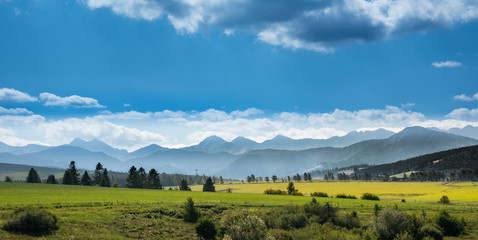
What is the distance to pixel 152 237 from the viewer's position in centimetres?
3962

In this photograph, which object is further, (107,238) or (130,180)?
(130,180)

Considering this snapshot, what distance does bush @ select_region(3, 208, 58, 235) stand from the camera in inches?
1256

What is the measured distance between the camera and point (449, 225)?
45.8m

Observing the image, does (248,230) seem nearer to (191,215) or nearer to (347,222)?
(191,215)

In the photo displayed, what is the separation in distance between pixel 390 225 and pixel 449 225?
11.9 m

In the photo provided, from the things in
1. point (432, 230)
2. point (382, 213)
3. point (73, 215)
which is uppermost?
point (73, 215)

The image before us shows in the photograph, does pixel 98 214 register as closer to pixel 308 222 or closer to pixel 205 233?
pixel 205 233

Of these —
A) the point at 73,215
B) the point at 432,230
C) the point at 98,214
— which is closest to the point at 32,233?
the point at 73,215

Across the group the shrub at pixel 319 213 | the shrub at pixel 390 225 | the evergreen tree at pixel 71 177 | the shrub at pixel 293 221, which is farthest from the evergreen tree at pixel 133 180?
the shrub at pixel 390 225

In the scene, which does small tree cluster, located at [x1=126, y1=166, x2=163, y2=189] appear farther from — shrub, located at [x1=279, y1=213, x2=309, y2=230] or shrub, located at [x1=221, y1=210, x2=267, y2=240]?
shrub, located at [x1=221, y1=210, x2=267, y2=240]

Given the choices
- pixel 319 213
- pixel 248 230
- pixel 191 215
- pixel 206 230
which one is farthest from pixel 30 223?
pixel 319 213

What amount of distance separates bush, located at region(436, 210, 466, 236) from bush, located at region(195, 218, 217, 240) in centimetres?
3375

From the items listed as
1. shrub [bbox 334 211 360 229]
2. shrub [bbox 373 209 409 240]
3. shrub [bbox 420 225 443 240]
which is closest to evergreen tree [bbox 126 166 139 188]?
shrub [bbox 334 211 360 229]

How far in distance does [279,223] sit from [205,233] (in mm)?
12773
